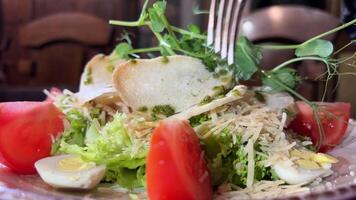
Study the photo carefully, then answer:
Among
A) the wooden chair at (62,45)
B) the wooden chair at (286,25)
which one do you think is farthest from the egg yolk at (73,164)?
the wooden chair at (62,45)

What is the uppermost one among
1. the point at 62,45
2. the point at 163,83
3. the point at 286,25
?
the point at 163,83

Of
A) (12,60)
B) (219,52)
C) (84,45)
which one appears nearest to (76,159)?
(219,52)

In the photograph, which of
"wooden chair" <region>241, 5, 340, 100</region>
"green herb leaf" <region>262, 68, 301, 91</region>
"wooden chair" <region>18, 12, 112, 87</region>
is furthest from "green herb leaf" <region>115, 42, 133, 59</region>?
"wooden chair" <region>18, 12, 112, 87</region>

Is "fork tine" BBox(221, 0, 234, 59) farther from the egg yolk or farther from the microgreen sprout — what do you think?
the egg yolk

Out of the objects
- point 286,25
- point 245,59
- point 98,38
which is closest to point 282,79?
point 245,59

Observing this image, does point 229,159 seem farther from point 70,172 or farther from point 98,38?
point 98,38

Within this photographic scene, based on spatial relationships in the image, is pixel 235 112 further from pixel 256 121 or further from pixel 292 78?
pixel 292 78
